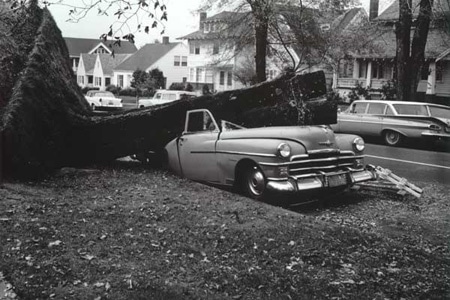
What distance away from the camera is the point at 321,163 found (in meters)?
8.53

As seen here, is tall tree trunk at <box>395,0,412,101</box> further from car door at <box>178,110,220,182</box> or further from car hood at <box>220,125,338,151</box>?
car hood at <box>220,125,338,151</box>

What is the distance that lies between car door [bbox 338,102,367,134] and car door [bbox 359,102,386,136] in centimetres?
18

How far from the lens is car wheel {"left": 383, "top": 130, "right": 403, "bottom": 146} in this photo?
17.8 meters

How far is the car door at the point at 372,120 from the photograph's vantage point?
18281mm

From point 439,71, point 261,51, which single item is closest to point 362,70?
point 439,71

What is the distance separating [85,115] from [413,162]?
8196 mm

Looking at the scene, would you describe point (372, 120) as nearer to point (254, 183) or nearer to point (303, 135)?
point (303, 135)

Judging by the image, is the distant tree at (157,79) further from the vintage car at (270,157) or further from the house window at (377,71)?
the vintage car at (270,157)

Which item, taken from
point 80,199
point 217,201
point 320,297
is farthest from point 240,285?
point 80,199

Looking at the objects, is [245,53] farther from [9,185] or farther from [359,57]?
[9,185]

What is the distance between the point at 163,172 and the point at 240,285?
236 inches

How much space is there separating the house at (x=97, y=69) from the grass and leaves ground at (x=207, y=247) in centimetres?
5617

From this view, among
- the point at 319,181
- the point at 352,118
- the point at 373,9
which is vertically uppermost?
the point at 373,9

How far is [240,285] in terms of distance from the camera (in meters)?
4.75
